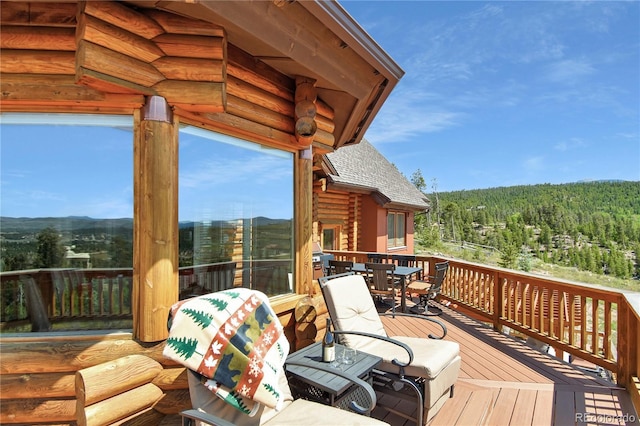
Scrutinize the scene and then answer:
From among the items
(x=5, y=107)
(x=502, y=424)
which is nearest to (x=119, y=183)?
(x=5, y=107)

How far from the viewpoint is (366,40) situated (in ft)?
10.1

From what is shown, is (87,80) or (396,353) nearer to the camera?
(87,80)

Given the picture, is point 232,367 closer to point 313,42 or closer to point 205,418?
point 205,418

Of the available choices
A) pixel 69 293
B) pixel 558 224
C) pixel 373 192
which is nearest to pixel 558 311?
pixel 69 293

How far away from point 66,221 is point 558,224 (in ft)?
203

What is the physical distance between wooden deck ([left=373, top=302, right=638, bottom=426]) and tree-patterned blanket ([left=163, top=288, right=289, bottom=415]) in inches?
53.0

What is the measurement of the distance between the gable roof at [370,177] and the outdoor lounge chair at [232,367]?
735 cm

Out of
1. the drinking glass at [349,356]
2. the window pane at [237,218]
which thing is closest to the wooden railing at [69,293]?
the window pane at [237,218]

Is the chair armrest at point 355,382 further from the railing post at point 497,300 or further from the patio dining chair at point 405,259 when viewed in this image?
the patio dining chair at point 405,259

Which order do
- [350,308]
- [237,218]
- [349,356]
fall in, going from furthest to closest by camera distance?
[237,218], [350,308], [349,356]

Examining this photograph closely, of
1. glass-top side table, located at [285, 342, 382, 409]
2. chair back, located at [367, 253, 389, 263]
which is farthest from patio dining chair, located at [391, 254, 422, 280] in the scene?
glass-top side table, located at [285, 342, 382, 409]

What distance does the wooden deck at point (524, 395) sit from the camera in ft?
9.09

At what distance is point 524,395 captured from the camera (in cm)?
313

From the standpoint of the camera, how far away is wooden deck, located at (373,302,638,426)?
2.77m
